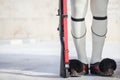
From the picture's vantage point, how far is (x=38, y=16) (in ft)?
16.6

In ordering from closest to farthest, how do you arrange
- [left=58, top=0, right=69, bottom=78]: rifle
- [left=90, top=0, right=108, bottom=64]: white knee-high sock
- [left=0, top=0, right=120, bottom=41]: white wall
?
[left=58, top=0, right=69, bottom=78]: rifle < [left=90, top=0, right=108, bottom=64]: white knee-high sock < [left=0, top=0, right=120, bottom=41]: white wall

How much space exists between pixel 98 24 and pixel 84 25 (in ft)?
0.32

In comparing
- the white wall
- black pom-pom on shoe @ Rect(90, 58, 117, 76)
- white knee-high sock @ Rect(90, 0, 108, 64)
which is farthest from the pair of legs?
the white wall

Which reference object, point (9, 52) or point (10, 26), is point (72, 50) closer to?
point (9, 52)

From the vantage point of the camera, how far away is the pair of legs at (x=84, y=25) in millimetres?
2668

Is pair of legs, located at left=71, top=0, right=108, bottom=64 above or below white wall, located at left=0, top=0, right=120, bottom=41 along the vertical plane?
above

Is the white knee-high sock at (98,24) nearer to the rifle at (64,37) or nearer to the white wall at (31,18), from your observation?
the rifle at (64,37)

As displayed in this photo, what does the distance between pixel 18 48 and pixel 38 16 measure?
0.71m

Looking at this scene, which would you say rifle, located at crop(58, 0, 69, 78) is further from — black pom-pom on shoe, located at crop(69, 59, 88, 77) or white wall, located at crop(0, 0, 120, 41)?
white wall, located at crop(0, 0, 120, 41)

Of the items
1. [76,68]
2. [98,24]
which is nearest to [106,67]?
[76,68]

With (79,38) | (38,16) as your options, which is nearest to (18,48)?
(38,16)

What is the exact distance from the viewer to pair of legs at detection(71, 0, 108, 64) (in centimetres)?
267

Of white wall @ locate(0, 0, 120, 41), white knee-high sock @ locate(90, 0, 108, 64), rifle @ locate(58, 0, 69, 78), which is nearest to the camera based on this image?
rifle @ locate(58, 0, 69, 78)

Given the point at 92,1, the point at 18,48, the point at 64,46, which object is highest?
the point at 92,1
